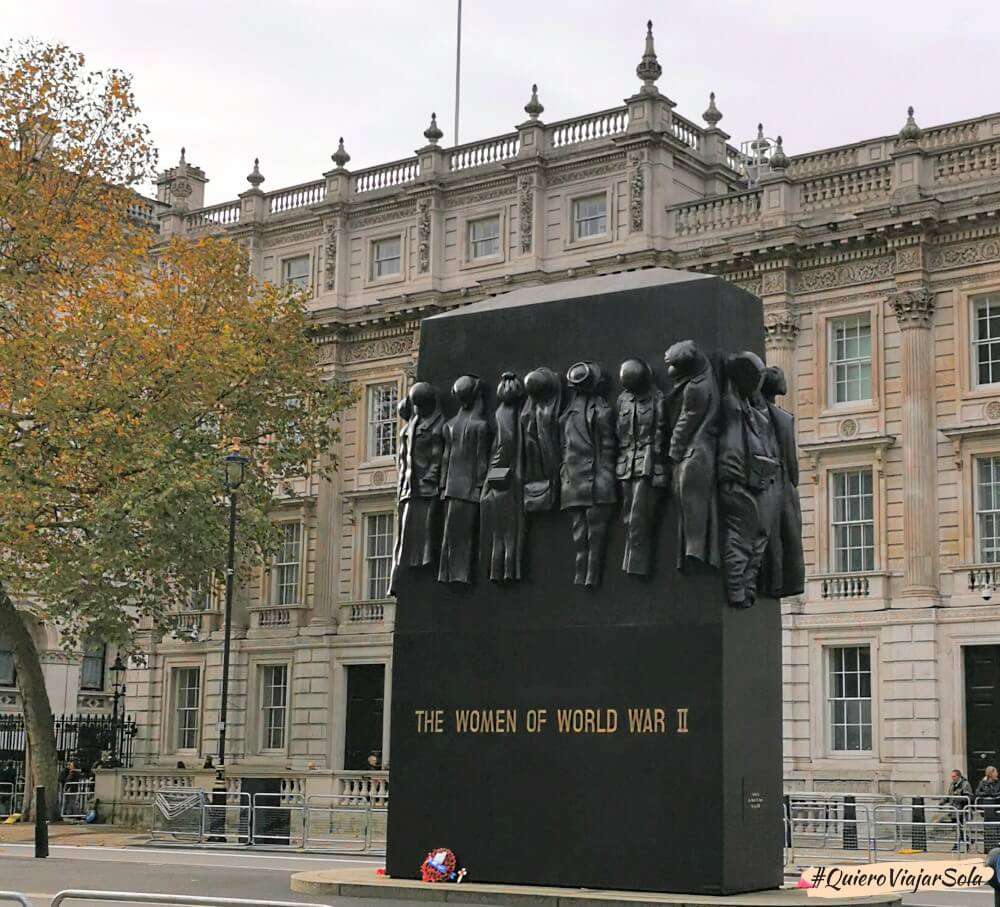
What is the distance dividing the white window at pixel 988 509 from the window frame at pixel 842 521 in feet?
8.07

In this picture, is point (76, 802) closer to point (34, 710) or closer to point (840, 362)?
point (34, 710)

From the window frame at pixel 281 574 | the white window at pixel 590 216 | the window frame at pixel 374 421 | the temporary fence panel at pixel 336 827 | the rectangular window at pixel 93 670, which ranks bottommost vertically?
the temporary fence panel at pixel 336 827

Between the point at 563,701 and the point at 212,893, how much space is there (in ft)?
12.8

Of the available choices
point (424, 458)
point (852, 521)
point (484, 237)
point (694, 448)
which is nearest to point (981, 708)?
point (852, 521)

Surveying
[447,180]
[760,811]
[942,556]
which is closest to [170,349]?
[447,180]

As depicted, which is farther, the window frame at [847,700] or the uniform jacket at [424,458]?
the window frame at [847,700]

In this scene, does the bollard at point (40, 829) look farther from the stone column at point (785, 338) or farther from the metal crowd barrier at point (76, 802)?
the stone column at point (785, 338)

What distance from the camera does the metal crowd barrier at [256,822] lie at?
29.6m

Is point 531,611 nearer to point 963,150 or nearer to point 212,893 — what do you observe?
point 212,893

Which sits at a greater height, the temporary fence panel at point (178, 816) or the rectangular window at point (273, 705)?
the rectangular window at point (273, 705)

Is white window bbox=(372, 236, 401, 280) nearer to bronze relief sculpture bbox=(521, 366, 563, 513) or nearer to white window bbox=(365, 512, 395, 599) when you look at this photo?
white window bbox=(365, 512, 395, 599)

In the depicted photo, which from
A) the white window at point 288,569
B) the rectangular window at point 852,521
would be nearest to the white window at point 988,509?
the rectangular window at point 852,521

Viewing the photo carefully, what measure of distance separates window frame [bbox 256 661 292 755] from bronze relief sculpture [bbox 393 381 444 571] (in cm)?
3557

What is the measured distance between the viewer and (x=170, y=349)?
3547cm
